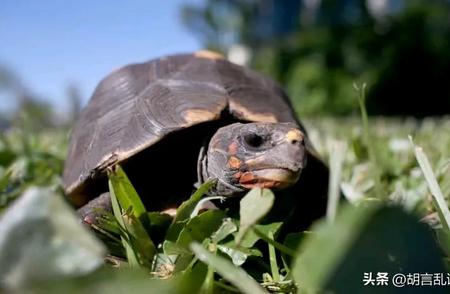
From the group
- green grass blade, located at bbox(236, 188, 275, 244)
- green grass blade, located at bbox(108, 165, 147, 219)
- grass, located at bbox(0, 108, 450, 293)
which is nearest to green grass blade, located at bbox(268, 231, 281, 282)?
grass, located at bbox(0, 108, 450, 293)

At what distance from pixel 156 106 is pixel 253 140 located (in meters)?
0.30

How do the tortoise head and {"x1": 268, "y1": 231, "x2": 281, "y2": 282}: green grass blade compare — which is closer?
{"x1": 268, "y1": 231, "x2": 281, "y2": 282}: green grass blade

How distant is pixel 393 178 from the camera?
4.65ft

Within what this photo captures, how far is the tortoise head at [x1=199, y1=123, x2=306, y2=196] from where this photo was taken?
2.92 ft

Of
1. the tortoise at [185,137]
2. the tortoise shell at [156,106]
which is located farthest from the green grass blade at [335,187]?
the tortoise shell at [156,106]

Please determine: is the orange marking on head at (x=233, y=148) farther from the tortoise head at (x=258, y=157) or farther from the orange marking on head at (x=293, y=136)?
the orange marking on head at (x=293, y=136)

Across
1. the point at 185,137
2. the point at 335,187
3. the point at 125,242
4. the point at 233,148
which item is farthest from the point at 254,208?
the point at 185,137

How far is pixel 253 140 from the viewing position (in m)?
0.95

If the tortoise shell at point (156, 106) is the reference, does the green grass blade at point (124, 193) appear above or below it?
below

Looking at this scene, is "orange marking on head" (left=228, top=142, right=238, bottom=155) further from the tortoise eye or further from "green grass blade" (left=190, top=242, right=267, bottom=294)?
"green grass blade" (left=190, top=242, right=267, bottom=294)

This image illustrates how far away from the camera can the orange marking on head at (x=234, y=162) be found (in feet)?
3.14

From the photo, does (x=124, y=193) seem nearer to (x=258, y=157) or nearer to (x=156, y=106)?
(x=258, y=157)

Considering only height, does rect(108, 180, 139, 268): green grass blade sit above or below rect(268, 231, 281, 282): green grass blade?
above

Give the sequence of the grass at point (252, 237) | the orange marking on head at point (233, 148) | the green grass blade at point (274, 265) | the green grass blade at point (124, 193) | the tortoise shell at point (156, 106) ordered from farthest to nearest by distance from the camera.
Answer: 1. the tortoise shell at point (156, 106)
2. the orange marking on head at point (233, 148)
3. the green grass blade at point (124, 193)
4. the green grass blade at point (274, 265)
5. the grass at point (252, 237)
